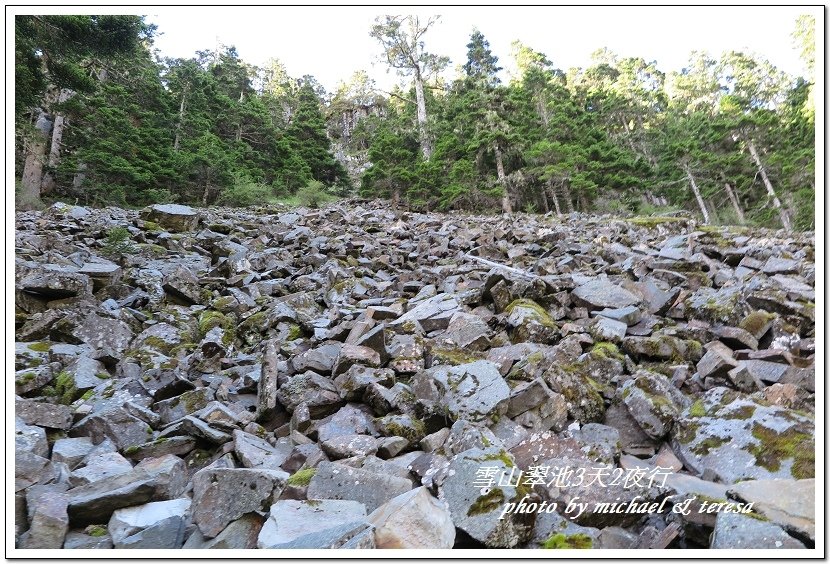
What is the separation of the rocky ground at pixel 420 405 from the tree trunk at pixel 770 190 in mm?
1706

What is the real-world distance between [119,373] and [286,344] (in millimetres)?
1680

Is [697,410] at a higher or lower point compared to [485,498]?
higher

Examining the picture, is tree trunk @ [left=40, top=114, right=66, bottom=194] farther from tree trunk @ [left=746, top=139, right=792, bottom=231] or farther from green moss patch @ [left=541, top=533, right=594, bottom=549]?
tree trunk @ [left=746, top=139, right=792, bottom=231]

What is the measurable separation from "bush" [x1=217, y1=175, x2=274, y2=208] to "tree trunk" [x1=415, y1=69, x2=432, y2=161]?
9.55 meters

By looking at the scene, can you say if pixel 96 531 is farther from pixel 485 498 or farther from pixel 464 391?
pixel 464 391

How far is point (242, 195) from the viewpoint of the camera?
20578 millimetres

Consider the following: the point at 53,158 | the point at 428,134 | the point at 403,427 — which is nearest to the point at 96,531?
the point at 403,427

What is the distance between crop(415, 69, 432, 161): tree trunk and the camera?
26.5m

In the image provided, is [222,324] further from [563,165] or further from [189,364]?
[563,165]

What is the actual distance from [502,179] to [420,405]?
19137 millimetres

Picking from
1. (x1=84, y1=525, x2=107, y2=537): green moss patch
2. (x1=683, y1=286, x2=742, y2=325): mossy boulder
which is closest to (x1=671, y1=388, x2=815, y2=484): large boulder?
(x1=683, y1=286, x2=742, y2=325): mossy boulder

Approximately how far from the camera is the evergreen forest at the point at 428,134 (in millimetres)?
8117

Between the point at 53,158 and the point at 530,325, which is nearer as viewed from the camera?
the point at 530,325

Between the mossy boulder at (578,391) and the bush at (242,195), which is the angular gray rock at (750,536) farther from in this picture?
the bush at (242,195)
